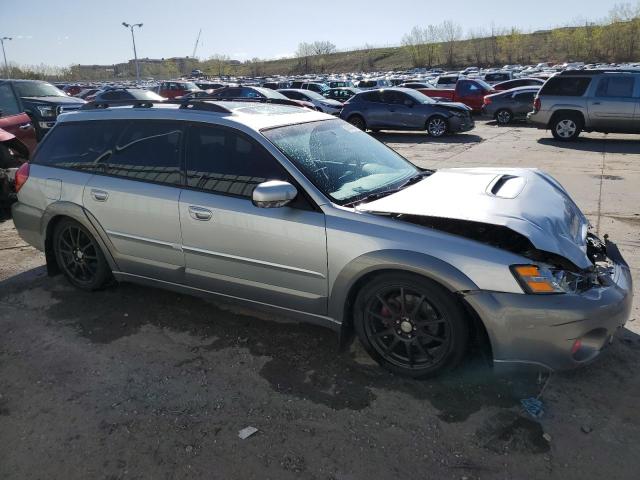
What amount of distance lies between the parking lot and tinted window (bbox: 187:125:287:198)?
1.11 metres

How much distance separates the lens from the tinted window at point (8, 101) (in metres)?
10.4

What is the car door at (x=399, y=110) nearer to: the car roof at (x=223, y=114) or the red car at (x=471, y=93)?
the red car at (x=471, y=93)

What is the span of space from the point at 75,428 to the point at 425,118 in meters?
14.5

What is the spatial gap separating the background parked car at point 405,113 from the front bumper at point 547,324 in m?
13.4

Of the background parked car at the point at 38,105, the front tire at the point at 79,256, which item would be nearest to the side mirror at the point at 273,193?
the front tire at the point at 79,256

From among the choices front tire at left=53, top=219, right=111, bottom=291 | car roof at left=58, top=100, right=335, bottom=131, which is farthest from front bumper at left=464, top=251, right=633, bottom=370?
front tire at left=53, top=219, right=111, bottom=291

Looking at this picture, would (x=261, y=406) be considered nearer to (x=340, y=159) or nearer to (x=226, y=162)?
(x=226, y=162)

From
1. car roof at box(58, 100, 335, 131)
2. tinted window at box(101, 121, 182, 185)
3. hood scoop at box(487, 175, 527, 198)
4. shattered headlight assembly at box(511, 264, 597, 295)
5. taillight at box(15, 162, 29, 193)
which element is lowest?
shattered headlight assembly at box(511, 264, 597, 295)

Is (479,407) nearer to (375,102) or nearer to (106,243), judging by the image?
(106,243)

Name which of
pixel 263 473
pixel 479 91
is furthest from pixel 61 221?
pixel 479 91

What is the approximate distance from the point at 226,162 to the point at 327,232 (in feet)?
3.31

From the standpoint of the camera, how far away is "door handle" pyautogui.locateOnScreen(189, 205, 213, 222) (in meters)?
3.48

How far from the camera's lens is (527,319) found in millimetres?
2629

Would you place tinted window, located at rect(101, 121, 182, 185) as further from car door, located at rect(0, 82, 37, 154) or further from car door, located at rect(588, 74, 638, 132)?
car door, located at rect(588, 74, 638, 132)
